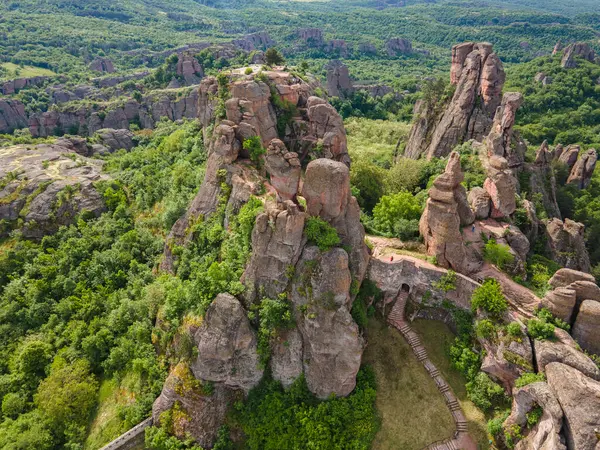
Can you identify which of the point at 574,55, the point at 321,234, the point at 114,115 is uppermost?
the point at 574,55

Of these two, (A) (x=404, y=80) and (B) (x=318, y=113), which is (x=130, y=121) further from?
(A) (x=404, y=80)

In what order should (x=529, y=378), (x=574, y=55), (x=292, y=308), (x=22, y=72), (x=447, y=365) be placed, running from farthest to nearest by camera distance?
1. (x=22, y=72)
2. (x=574, y=55)
3. (x=447, y=365)
4. (x=292, y=308)
5. (x=529, y=378)

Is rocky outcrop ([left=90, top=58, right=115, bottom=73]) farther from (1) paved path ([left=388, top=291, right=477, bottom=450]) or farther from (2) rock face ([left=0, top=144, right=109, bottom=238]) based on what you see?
(1) paved path ([left=388, top=291, right=477, bottom=450])

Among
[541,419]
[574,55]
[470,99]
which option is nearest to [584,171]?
[470,99]

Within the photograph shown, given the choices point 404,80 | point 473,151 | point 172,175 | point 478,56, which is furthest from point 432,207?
point 404,80

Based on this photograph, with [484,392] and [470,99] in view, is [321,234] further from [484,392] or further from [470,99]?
[470,99]

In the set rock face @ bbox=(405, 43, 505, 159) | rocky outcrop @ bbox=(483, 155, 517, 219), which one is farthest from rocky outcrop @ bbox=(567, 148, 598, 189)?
rocky outcrop @ bbox=(483, 155, 517, 219)

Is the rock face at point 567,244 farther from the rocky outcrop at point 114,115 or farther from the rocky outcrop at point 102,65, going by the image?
the rocky outcrop at point 102,65

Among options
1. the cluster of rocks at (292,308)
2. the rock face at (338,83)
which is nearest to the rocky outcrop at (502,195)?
the cluster of rocks at (292,308)
